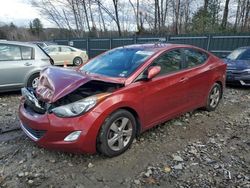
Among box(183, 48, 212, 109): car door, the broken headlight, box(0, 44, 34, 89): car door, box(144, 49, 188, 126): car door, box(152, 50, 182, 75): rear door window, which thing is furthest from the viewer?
box(0, 44, 34, 89): car door

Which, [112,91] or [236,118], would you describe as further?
[236,118]

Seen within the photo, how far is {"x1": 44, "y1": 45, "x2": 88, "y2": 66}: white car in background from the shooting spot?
628 inches

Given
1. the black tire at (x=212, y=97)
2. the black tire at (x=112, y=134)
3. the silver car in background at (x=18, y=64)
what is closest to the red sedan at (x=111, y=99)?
the black tire at (x=112, y=134)

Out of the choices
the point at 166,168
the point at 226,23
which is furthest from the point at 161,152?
the point at 226,23

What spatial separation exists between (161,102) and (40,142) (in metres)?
1.84

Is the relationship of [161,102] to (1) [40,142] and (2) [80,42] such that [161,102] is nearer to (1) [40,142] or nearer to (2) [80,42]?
(1) [40,142]

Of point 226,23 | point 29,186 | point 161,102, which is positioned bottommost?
point 29,186

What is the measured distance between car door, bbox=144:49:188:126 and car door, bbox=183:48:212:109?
6.8 inches

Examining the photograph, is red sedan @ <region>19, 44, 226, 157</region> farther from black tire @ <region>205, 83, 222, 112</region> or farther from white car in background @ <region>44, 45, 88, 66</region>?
white car in background @ <region>44, 45, 88, 66</region>

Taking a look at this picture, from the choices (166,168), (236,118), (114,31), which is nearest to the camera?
(166,168)

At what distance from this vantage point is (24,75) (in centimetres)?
659

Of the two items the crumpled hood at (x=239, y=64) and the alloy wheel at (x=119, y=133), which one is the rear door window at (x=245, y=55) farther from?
the alloy wheel at (x=119, y=133)

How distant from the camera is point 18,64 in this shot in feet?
21.4

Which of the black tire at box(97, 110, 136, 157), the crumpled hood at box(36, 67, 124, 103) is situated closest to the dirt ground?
the black tire at box(97, 110, 136, 157)
